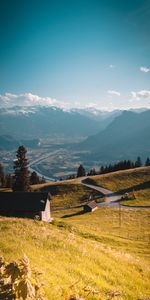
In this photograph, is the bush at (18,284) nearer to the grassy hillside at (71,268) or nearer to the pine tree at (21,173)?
the grassy hillside at (71,268)

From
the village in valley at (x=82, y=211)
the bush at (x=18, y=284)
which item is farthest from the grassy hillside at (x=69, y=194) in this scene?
the bush at (x=18, y=284)

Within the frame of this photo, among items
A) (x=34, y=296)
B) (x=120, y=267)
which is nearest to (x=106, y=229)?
(x=120, y=267)

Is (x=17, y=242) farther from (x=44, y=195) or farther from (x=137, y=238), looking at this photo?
(x=44, y=195)

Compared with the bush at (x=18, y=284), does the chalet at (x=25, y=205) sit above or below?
below

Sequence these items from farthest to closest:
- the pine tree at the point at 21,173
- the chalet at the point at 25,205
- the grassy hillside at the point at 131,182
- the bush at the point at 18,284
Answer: the grassy hillside at the point at 131,182 → the pine tree at the point at 21,173 → the chalet at the point at 25,205 → the bush at the point at 18,284

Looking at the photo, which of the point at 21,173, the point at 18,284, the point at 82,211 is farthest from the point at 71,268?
the point at 21,173

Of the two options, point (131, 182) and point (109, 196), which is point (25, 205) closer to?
point (109, 196)

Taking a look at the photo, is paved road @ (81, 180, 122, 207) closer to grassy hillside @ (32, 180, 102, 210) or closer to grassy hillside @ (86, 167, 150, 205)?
grassy hillside @ (32, 180, 102, 210)

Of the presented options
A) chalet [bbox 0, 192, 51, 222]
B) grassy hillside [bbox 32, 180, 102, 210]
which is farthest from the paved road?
chalet [bbox 0, 192, 51, 222]
